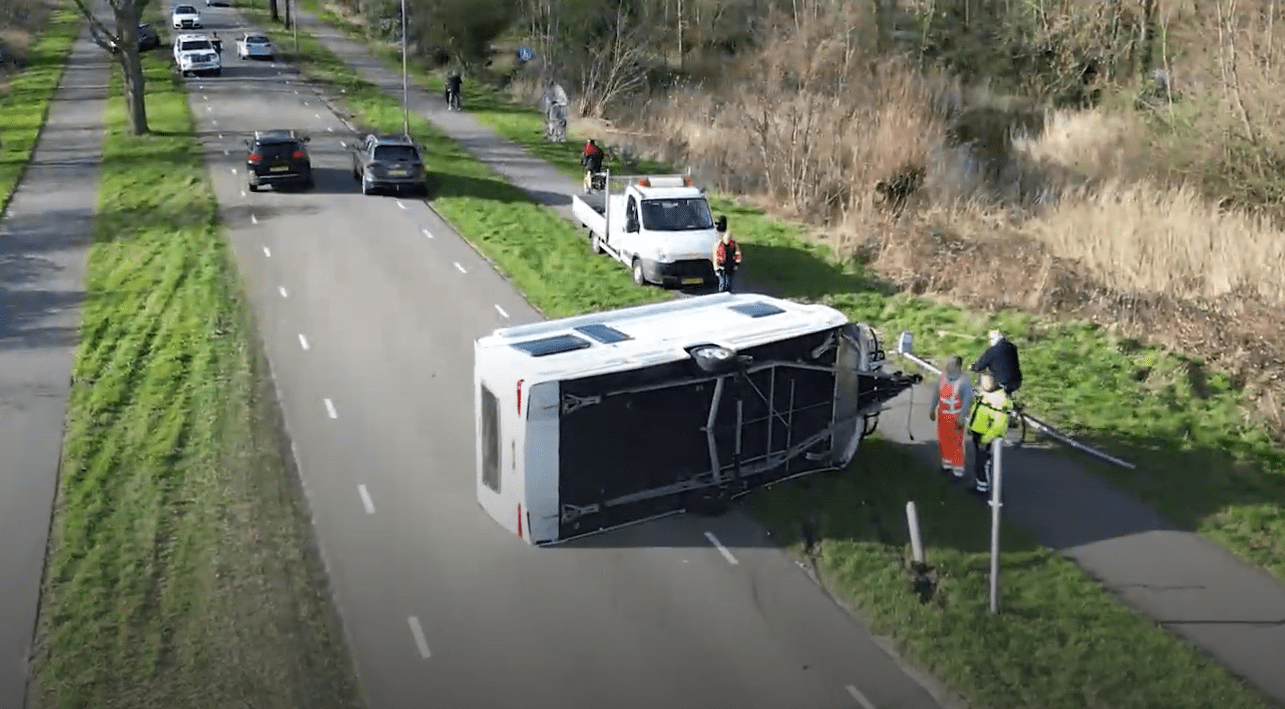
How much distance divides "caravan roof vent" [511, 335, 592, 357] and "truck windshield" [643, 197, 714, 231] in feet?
34.1

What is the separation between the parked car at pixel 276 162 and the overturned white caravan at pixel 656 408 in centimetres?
1948

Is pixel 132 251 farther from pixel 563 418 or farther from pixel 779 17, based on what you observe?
pixel 779 17

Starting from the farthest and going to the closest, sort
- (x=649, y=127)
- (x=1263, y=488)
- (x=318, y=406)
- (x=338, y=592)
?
(x=649, y=127) < (x=318, y=406) < (x=1263, y=488) < (x=338, y=592)

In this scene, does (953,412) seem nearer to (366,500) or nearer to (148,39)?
(366,500)

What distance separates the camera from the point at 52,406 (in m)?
17.3

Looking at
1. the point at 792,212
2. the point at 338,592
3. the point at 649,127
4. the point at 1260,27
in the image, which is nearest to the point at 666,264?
the point at 792,212

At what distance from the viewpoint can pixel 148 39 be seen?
61.6 m

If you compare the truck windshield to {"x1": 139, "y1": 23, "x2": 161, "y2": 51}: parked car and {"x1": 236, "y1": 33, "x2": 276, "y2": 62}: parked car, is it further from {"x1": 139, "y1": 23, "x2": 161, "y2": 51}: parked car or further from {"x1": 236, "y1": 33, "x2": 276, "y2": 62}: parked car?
{"x1": 139, "y1": 23, "x2": 161, "y2": 51}: parked car

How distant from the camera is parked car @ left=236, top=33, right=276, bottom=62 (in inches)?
2360

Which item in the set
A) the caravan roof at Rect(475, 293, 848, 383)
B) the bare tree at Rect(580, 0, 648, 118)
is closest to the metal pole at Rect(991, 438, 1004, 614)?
the caravan roof at Rect(475, 293, 848, 383)

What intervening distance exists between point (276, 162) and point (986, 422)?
2247cm

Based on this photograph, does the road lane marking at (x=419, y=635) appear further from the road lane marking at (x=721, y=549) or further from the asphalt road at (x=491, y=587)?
the road lane marking at (x=721, y=549)

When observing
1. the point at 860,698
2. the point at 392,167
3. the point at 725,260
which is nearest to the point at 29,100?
the point at 392,167

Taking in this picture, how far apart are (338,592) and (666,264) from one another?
11973 millimetres
